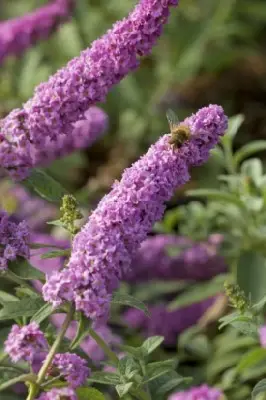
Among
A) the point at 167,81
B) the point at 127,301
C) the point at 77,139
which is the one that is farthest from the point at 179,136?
the point at 167,81

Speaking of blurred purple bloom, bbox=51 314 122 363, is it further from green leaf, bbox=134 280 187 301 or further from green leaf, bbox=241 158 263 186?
green leaf, bbox=241 158 263 186

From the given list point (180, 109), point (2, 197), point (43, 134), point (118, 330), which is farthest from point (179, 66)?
point (43, 134)

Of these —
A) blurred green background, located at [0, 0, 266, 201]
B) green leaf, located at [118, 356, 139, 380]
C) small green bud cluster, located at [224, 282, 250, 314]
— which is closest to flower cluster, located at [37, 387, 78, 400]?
green leaf, located at [118, 356, 139, 380]

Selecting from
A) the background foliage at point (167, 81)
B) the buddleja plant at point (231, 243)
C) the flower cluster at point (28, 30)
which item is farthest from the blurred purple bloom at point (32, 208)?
the buddleja plant at point (231, 243)

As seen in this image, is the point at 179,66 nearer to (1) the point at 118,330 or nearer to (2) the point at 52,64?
(2) the point at 52,64

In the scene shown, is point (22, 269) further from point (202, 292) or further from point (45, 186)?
point (202, 292)

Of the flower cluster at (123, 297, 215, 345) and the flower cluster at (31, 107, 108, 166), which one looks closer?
the flower cluster at (31, 107, 108, 166)
